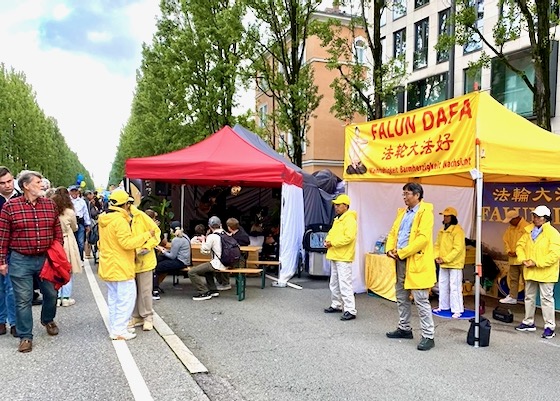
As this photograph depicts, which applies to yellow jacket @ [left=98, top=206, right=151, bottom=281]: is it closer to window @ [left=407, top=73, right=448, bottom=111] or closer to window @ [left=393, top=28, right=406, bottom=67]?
window @ [left=407, top=73, right=448, bottom=111]

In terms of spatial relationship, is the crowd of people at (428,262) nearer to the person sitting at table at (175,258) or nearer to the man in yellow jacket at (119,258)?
the person sitting at table at (175,258)

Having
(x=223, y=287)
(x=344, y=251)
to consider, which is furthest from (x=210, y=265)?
(x=344, y=251)

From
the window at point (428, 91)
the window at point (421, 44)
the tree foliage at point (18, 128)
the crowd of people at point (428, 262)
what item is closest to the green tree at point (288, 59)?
the window at point (428, 91)

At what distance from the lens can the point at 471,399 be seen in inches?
160

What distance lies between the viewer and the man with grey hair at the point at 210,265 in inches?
309

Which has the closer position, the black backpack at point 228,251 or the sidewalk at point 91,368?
the sidewalk at point 91,368

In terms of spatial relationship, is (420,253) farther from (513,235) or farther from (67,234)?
(67,234)

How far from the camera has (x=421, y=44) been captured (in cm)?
2358

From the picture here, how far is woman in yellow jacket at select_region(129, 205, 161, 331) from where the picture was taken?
18.6 feet

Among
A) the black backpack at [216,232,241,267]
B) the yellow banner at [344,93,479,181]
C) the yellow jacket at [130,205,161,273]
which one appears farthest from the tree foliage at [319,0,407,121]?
the yellow jacket at [130,205,161,273]

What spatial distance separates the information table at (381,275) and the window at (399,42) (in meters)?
18.6

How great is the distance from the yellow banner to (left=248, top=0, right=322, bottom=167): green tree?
9512mm

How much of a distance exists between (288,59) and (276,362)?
1511 centimetres

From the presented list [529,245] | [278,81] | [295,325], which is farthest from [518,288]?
[278,81]
